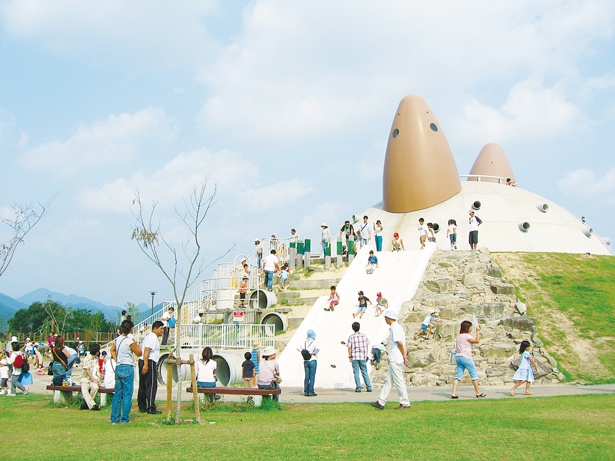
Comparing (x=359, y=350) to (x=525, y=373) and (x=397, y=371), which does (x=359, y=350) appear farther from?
(x=397, y=371)

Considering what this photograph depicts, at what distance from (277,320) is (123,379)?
38.0 feet

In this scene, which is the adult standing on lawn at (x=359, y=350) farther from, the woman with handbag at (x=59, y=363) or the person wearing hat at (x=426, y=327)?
the woman with handbag at (x=59, y=363)

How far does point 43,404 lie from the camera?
12336mm

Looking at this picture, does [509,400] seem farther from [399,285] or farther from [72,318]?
[72,318]

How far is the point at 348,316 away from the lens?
760 inches

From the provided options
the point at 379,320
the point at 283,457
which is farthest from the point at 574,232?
the point at 283,457

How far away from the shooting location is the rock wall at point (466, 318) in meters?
15.7

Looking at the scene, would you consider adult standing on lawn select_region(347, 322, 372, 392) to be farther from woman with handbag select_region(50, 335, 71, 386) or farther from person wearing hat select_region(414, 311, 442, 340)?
woman with handbag select_region(50, 335, 71, 386)

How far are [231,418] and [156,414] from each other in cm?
149

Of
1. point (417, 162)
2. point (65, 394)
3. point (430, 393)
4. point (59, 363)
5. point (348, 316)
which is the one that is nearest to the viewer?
point (65, 394)

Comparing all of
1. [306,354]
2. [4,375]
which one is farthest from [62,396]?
[4,375]

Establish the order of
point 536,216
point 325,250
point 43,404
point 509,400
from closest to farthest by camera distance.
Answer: point 509,400, point 43,404, point 325,250, point 536,216

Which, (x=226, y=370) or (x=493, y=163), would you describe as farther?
(x=493, y=163)

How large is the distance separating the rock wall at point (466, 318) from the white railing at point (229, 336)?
4064 millimetres
